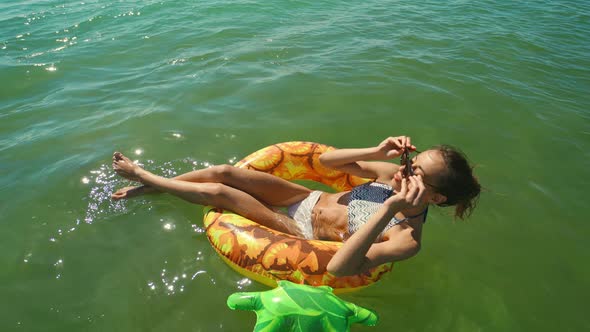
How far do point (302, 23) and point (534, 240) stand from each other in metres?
7.38

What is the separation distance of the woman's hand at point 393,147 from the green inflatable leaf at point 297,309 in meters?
1.31

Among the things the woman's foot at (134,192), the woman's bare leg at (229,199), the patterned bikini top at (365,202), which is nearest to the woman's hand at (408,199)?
the patterned bikini top at (365,202)

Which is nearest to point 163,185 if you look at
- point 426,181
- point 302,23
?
point 426,181

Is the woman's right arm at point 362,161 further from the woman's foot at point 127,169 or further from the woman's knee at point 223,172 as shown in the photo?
the woman's foot at point 127,169

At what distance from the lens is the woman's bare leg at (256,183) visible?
3602 millimetres

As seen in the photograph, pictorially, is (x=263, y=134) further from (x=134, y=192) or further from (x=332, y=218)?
(x=332, y=218)

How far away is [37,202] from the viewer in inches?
156

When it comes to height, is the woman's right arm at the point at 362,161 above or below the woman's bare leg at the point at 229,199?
above

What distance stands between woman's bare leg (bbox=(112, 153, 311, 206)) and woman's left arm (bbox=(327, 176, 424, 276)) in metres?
1.17

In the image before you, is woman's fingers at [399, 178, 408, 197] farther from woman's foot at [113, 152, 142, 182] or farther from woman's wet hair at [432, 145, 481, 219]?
woman's foot at [113, 152, 142, 182]

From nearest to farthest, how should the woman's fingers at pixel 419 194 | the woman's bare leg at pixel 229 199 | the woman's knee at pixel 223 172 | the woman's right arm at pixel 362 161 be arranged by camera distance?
1. the woman's fingers at pixel 419 194
2. the woman's right arm at pixel 362 161
3. the woman's bare leg at pixel 229 199
4. the woman's knee at pixel 223 172

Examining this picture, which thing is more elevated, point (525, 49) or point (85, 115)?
point (525, 49)

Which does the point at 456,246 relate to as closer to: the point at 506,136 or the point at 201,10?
the point at 506,136

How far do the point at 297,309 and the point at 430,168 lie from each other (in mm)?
1358
